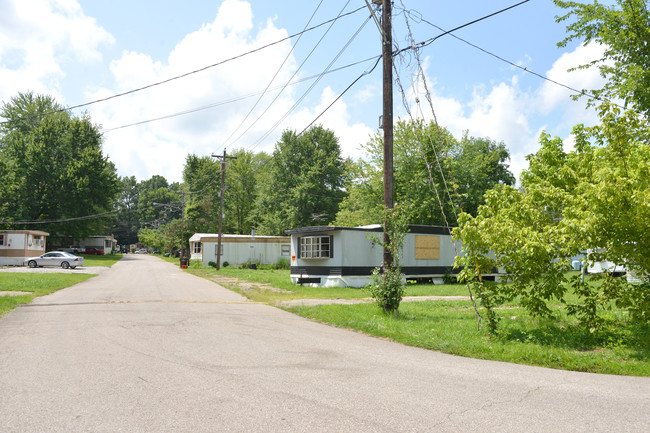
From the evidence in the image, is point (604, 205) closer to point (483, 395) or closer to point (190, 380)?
point (483, 395)

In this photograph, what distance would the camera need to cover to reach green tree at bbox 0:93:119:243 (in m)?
50.5

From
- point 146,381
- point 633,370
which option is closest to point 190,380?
point 146,381

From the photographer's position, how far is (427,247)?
2375 cm

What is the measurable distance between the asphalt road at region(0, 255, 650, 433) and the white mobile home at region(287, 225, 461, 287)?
12325 millimetres

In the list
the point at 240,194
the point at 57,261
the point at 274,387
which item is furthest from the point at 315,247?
the point at 240,194

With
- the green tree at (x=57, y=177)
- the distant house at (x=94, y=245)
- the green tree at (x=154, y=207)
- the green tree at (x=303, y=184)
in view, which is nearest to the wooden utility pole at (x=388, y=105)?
the green tree at (x=303, y=184)

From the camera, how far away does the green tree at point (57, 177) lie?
166ft

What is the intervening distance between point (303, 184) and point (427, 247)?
29.7 meters

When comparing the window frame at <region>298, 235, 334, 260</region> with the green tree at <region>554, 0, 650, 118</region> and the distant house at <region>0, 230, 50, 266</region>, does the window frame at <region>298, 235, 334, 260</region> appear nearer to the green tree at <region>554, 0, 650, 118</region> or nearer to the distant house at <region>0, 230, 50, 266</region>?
the green tree at <region>554, 0, 650, 118</region>

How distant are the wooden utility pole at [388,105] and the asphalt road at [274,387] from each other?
13.1 ft

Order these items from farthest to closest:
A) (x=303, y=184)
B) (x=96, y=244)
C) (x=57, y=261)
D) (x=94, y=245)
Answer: (x=96, y=244)
(x=94, y=245)
(x=303, y=184)
(x=57, y=261)

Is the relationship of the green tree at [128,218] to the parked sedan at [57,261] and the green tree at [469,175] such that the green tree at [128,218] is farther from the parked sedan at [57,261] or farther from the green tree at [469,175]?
the green tree at [469,175]

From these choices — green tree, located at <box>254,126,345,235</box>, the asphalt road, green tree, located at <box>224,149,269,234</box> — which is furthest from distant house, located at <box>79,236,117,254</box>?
the asphalt road

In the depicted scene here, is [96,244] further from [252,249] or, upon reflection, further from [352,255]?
[352,255]
